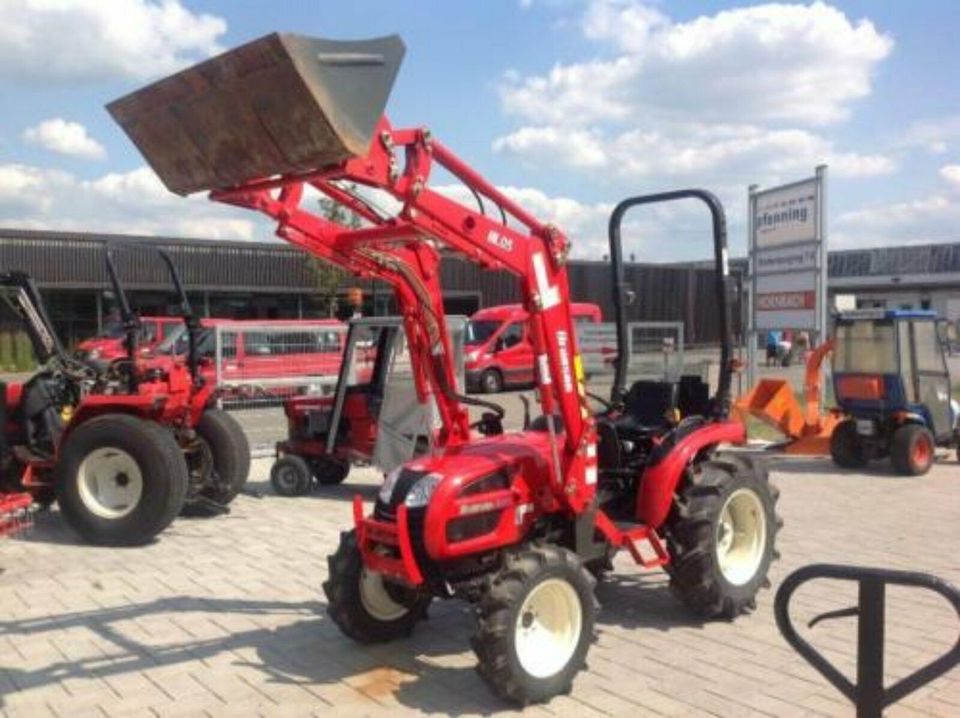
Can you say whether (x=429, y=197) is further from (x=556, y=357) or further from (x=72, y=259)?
(x=72, y=259)

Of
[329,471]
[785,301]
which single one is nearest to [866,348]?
[785,301]

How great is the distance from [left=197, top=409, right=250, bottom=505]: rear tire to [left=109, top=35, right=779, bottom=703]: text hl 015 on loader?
3.68 m

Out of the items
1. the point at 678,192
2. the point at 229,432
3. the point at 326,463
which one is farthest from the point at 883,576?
the point at 326,463

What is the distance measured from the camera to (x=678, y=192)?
Result: 595cm

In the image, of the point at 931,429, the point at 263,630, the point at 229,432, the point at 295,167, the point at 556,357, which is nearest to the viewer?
the point at 295,167

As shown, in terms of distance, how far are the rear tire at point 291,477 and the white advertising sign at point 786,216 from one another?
791 centimetres

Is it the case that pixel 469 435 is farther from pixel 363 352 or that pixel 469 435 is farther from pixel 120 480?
pixel 363 352

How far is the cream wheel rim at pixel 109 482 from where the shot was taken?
8070 mm

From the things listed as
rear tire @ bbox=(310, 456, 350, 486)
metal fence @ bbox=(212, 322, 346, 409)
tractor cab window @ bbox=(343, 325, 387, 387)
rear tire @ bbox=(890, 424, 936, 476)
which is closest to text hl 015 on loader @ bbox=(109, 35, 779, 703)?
tractor cab window @ bbox=(343, 325, 387, 387)

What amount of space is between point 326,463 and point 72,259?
77.7 ft

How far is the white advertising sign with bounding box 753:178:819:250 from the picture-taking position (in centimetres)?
1406

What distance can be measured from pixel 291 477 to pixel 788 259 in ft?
26.4

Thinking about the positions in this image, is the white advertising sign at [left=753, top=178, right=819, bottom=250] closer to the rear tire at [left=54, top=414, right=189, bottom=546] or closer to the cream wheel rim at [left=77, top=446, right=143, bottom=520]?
the rear tire at [left=54, top=414, right=189, bottom=546]

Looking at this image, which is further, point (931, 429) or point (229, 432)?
point (931, 429)
